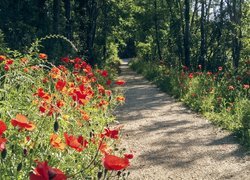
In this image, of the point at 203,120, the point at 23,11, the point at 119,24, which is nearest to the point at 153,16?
the point at 119,24

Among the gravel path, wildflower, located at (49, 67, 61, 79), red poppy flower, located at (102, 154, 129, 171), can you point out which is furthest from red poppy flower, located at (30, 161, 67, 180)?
the gravel path

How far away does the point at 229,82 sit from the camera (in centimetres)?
1166

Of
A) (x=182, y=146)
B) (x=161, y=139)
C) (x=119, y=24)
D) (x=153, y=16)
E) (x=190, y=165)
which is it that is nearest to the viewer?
(x=190, y=165)

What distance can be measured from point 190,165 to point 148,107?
4.83 m

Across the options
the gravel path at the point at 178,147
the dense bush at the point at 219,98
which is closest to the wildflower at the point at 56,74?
the gravel path at the point at 178,147

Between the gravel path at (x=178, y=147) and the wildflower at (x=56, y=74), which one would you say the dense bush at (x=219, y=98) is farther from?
the wildflower at (x=56, y=74)

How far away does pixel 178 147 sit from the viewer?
6.21 meters

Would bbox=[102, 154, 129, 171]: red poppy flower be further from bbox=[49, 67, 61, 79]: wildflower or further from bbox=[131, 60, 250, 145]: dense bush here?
bbox=[131, 60, 250, 145]: dense bush

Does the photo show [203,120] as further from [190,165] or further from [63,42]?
[63,42]

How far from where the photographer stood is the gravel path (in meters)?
5.09

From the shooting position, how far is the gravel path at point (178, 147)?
509 cm

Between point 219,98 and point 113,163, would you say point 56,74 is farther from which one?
point 219,98

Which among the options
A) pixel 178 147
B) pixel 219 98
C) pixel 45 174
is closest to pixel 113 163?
pixel 45 174

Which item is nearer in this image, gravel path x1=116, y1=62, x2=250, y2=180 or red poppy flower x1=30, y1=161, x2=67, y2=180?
red poppy flower x1=30, y1=161, x2=67, y2=180
